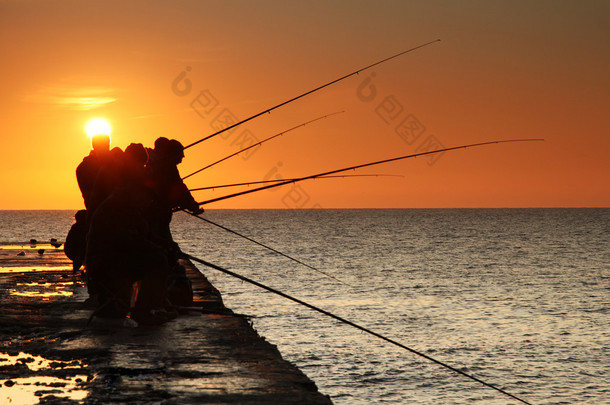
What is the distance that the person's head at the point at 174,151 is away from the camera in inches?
351

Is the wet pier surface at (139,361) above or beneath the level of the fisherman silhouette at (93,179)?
beneath

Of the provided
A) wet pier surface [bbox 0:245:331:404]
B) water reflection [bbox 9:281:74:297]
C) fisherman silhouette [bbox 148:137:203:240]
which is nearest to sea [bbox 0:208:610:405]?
wet pier surface [bbox 0:245:331:404]

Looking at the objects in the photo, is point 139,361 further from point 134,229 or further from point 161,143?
point 161,143

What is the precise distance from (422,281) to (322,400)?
145 ft

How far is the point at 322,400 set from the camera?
17.6 feet

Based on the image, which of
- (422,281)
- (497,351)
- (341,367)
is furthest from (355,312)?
(422,281)

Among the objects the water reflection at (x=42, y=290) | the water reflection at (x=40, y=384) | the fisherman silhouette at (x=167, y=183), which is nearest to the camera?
the water reflection at (x=40, y=384)

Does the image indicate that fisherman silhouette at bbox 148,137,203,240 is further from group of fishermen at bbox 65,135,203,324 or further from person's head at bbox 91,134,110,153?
person's head at bbox 91,134,110,153

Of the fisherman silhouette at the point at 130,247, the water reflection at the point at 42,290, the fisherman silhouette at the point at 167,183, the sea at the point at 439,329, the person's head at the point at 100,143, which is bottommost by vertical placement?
the sea at the point at 439,329

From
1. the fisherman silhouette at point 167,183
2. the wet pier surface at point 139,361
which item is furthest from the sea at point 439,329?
the fisherman silhouette at point 167,183

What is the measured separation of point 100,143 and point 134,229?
1595 mm

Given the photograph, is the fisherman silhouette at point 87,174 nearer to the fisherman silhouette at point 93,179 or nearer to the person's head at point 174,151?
the fisherman silhouette at point 93,179

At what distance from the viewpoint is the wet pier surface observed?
210 inches

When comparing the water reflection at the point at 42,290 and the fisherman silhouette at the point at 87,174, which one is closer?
the fisherman silhouette at the point at 87,174
